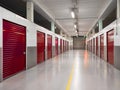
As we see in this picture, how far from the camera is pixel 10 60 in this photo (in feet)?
19.9

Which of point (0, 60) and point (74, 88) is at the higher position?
point (0, 60)

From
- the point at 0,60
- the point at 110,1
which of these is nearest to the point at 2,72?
the point at 0,60

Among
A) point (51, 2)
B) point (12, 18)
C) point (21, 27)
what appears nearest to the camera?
point (12, 18)

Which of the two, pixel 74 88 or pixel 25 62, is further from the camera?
pixel 25 62

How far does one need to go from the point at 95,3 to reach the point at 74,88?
6551 mm

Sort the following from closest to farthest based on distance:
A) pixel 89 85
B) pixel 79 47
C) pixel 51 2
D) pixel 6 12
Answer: pixel 89 85
pixel 6 12
pixel 51 2
pixel 79 47

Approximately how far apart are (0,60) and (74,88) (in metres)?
2.79

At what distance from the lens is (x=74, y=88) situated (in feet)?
14.0

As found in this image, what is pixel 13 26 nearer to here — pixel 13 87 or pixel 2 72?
→ pixel 2 72

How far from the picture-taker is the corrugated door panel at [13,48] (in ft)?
18.3

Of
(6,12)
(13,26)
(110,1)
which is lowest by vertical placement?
(13,26)

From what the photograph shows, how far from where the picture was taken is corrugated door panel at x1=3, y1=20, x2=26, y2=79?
5.59 meters

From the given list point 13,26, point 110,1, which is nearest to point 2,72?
point 13,26

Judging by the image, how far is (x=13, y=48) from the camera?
6.38 m
